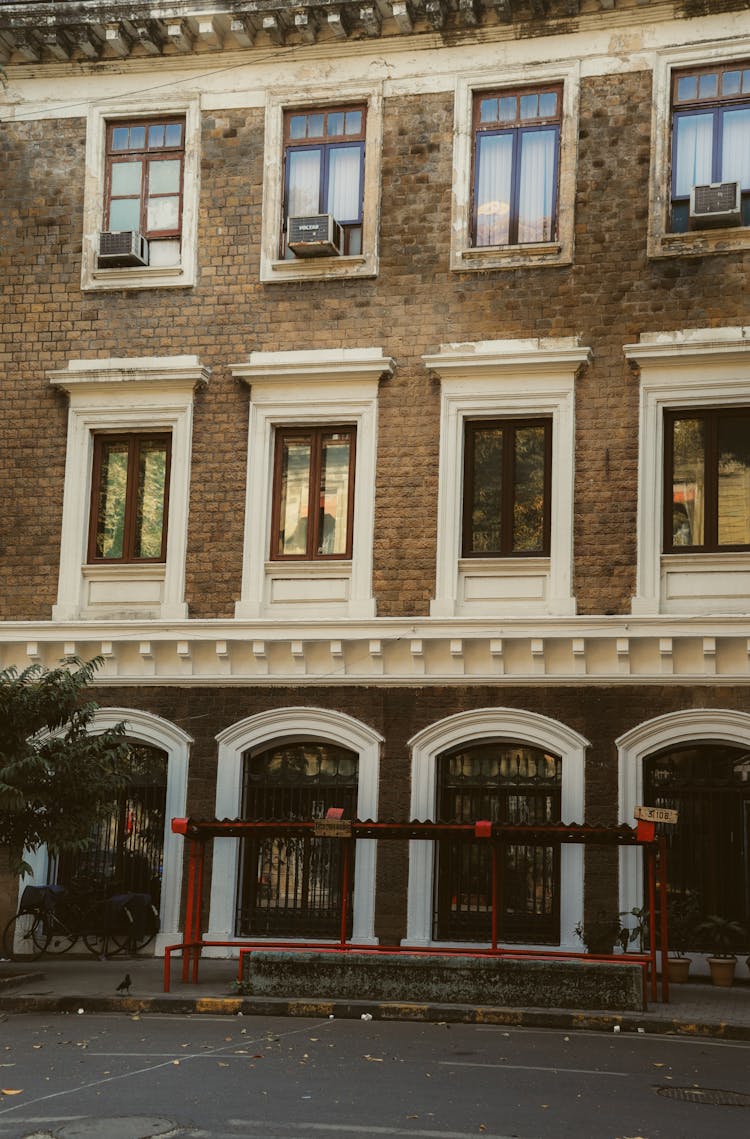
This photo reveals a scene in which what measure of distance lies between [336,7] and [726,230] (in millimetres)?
5986

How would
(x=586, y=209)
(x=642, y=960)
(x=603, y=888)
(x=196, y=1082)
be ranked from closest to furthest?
(x=196, y=1082) → (x=642, y=960) → (x=603, y=888) → (x=586, y=209)

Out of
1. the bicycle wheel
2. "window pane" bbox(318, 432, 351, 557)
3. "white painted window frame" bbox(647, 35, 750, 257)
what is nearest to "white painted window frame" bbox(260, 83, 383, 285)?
"window pane" bbox(318, 432, 351, 557)

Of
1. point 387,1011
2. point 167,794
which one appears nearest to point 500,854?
point 387,1011

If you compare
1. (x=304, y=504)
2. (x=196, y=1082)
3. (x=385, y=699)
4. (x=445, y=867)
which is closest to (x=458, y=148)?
(x=304, y=504)

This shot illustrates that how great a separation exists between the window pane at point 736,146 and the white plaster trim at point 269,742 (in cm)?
844

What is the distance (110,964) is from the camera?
19.0 metres

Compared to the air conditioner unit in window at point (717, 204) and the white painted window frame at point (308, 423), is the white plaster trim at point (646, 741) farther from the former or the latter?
the air conditioner unit in window at point (717, 204)

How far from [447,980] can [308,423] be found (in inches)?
311

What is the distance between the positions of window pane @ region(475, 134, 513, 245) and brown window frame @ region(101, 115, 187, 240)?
417 centimetres

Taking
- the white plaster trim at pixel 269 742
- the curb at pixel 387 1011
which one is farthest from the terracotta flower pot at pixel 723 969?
the white plaster trim at pixel 269 742

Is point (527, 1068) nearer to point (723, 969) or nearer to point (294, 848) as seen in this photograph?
point (723, 969)

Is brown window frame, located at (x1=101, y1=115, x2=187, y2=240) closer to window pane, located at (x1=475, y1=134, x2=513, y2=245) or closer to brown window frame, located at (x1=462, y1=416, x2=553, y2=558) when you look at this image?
window pane, located at (x1=475, y1=134, x2=513, y2=245)

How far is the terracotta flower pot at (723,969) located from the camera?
17297mm

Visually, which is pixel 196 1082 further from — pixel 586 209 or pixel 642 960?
pixel 586 209
